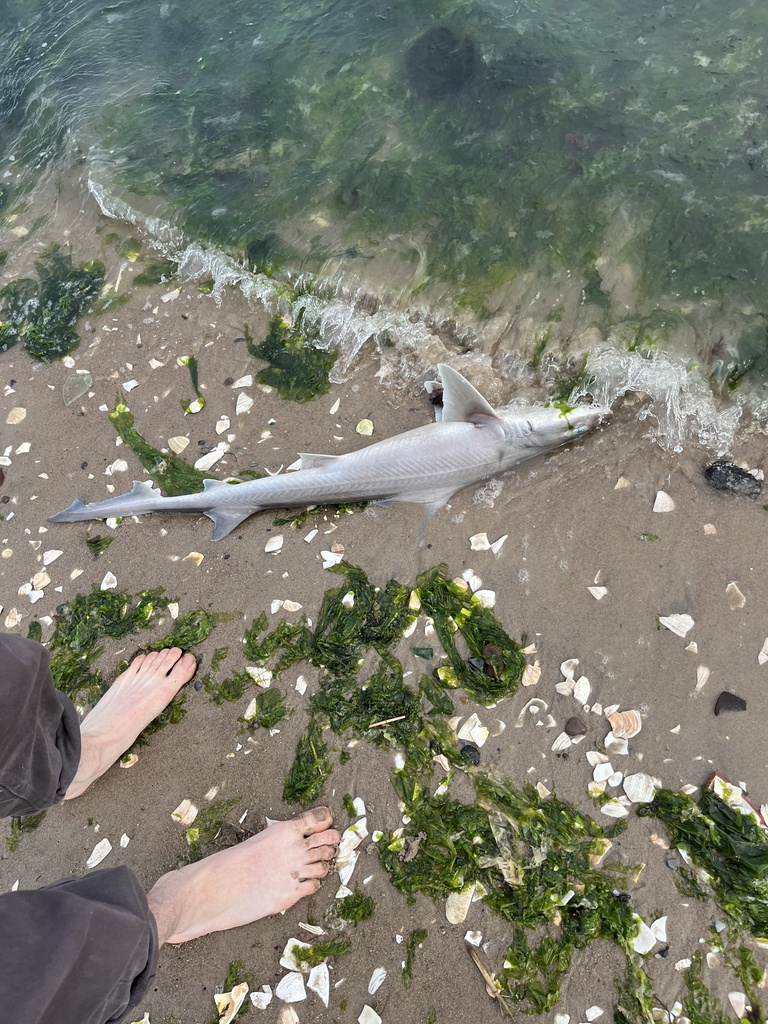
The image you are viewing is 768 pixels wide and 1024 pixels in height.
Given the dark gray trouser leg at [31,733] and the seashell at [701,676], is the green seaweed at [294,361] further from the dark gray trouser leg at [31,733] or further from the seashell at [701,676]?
the seashell at [701,676]

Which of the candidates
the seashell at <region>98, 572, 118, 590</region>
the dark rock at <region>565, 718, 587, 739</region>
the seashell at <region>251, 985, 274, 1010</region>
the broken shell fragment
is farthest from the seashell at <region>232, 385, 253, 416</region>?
the seashell at <region>251, 985, 274, 1010</region>

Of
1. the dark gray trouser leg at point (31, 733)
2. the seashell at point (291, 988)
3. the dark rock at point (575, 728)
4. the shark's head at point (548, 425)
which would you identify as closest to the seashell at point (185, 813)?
the dark gray trouser leg at point (31, 733)

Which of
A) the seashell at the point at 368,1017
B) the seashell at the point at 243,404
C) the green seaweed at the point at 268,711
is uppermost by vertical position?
the seashell at the point at 243,404

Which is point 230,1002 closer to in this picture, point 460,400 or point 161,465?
point 161,465

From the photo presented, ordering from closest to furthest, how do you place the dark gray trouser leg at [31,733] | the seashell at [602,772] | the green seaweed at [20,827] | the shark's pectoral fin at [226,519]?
the dark gray trouser leg at [31,733]
the seashell at [602,772]
the green seaweed at [20,827]
the shark's pectoral fin at [226,519]

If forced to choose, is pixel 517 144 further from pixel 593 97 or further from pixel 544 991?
pixel 544 991

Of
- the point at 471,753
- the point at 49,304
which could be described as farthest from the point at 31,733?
the point at 49,304

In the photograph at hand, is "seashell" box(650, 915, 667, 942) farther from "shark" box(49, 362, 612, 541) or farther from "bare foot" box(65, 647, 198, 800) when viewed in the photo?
"bare foot" box(65, 647, 198, 800)

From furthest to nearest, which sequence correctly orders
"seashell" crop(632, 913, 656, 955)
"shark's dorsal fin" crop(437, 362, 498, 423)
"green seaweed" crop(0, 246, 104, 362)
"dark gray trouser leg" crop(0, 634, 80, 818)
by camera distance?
"green seaweed" crop(0, 246, 104, 362)
"shark's dorsal fin" crop(437, 362, 498, 423)
"seashell" crop(632, 913, 656, 955)
"dark gray trouser leg" crop(0, 634, 80, 818)
